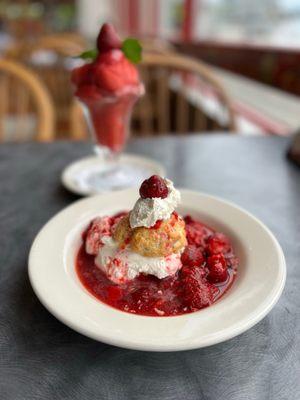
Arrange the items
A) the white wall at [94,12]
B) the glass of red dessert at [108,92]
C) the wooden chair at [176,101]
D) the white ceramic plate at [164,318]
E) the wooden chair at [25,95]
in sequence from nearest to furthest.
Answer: the white ceramic plate at [164,318]
the glass of red dessert at [108,92]
the wooden chair at [25,95]
the wooden chair at [176,101]
the white wall at [94,12]

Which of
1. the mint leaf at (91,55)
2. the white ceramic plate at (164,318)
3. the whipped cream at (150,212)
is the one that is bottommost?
the white ceramic plate at (164,318)

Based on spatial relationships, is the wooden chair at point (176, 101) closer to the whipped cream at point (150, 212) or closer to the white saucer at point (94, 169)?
the white saucer at point (94, 169)

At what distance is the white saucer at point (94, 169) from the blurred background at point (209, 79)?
0.27 meters

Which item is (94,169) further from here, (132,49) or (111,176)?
(132,49)

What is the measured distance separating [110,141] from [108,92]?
0.15 metres

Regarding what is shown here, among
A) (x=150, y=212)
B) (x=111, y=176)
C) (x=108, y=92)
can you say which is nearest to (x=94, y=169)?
(x=111, y=176)

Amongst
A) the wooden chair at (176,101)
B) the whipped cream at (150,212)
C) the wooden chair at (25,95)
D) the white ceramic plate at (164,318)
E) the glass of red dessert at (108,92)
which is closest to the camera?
the white ceramic plate at (164,318)

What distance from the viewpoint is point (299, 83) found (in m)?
1.68

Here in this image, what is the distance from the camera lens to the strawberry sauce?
54 cm

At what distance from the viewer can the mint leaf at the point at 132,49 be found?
3.04 ft

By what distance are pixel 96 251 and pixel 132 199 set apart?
0.64 ft

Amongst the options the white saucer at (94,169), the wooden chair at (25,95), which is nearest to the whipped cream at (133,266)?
the white saucer at (94,169)

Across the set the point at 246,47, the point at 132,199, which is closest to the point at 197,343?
the point at 132,199

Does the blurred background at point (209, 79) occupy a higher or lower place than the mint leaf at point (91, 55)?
lower
